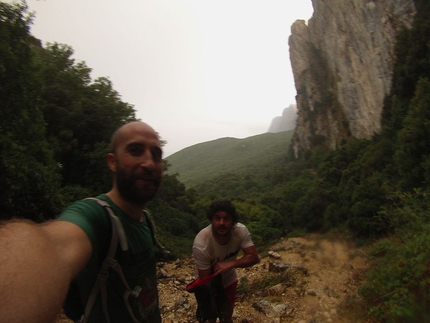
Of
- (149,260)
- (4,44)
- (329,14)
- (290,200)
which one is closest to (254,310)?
(149,260)

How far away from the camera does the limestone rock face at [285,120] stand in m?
157

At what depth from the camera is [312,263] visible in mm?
9133

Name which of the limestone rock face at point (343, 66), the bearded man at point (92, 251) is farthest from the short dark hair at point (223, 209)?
the limestone rock face at point (343, 66)

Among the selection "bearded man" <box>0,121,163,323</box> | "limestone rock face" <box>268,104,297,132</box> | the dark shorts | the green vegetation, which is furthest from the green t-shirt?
"limestone rock face" <box>268,104,297,132</box>

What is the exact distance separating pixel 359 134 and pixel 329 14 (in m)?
18.5

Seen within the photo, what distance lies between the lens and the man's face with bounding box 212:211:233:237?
2609 mm

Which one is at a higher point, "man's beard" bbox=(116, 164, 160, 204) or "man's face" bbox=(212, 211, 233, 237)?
"man's beard" bbox=(116, 164, 160, 204)

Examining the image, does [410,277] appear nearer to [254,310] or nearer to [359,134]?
[254,310]

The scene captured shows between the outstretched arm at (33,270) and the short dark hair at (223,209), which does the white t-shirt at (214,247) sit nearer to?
the short dark hair at (223,209)

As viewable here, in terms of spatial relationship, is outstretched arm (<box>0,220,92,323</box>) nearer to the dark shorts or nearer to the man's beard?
Result: the man's beard

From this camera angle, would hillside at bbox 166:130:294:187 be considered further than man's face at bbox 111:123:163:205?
Yes

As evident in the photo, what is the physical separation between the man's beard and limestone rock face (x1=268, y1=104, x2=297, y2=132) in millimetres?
157306

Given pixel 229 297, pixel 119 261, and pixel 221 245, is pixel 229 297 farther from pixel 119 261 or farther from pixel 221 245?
pixel 119 261

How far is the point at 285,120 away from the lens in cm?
16512
